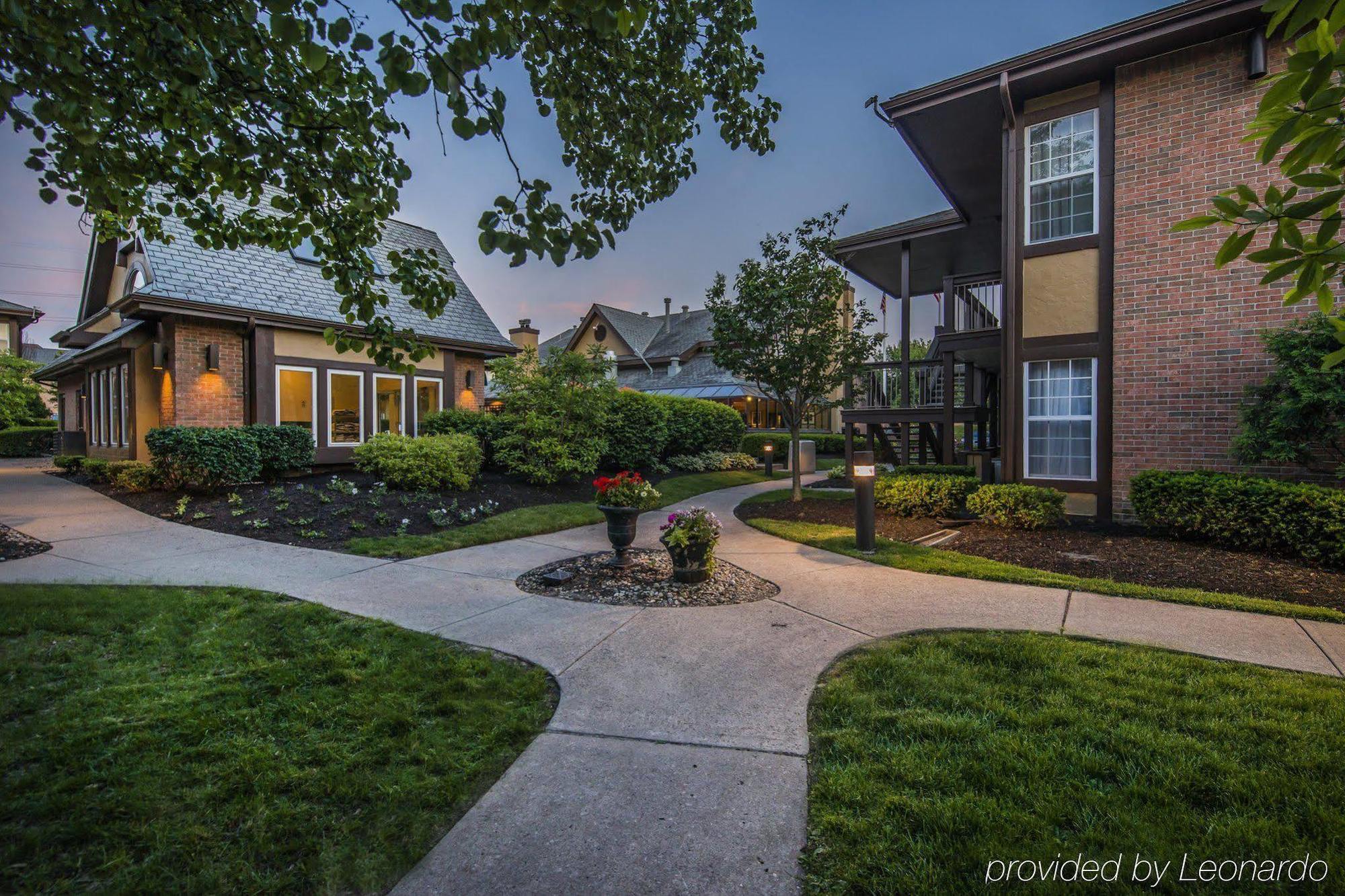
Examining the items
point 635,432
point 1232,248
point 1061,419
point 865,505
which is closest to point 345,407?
point 635,432

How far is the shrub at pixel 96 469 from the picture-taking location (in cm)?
1173

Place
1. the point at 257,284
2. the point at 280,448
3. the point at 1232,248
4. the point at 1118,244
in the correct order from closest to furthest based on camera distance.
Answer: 1. the point at 1232,248
2. the point at 1118,244
3. the point at 280,448
4. the point at 257,284

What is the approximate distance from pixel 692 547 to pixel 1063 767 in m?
3.43

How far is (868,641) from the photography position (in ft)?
13.0

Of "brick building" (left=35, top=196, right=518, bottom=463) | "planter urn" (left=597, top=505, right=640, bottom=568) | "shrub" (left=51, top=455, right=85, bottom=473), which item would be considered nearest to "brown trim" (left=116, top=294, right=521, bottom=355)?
"brick building" (left=35, top=196, right=518, bottom=463)

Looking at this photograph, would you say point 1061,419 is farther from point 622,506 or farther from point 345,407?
point 345,407

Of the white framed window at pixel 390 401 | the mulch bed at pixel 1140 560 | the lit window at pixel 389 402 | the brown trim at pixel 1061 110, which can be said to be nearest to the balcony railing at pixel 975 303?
the brown trim at pixel 1061 110

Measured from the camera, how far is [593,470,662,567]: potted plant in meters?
6.24

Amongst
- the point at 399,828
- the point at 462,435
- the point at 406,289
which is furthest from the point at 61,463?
the point at 399,828

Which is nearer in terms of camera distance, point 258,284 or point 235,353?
point 235,353

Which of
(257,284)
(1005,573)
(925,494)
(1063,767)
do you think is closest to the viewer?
(1063,767)

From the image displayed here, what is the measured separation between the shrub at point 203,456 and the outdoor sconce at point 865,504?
958 cm

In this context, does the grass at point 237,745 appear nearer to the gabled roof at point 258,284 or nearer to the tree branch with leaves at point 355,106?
the tree branch with leaves at point 355,106

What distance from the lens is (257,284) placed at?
11.9m
